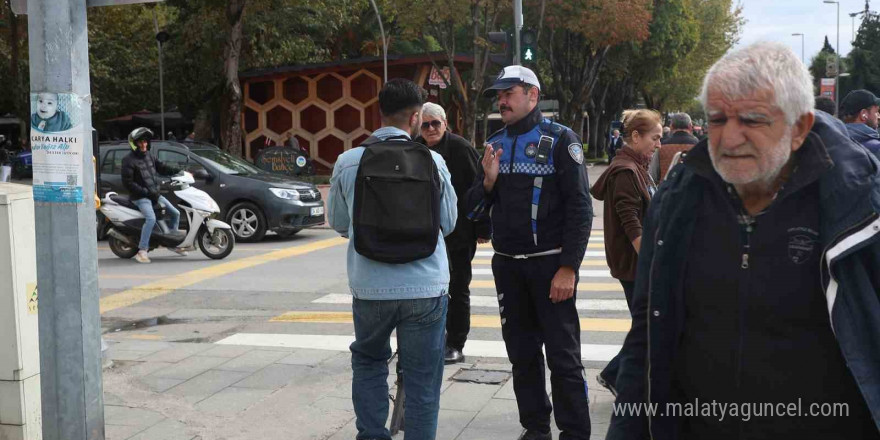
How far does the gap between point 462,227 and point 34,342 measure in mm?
2597

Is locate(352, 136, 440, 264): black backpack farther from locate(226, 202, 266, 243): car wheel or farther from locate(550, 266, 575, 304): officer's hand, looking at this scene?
locate(226, 202, 266, 243): car wheel

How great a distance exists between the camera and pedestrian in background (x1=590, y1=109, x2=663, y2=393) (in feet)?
16.8

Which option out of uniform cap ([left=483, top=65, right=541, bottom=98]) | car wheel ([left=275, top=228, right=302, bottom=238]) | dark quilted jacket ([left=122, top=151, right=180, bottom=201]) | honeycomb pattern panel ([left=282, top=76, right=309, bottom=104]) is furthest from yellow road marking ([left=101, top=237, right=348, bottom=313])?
honeycomb pattern panel ([left=282, top=76, right=309, bottom=104])

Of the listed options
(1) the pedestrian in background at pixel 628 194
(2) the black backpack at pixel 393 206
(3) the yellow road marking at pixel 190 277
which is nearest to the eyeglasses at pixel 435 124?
(1) the pedestrian in background at pixel 628 194

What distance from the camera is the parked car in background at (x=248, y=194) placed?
1478cm

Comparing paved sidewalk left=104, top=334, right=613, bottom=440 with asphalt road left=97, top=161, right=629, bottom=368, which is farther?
asphalt road left=97, top=161, right=629, bottom=368

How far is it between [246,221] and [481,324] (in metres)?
7.45

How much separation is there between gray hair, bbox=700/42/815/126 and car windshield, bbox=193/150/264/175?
13.5 meters

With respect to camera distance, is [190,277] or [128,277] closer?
[190,277]

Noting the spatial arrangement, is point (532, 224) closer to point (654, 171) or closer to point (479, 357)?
point (479, 357)

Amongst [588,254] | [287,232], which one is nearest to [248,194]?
[287,232]

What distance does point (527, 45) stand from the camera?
644 inches

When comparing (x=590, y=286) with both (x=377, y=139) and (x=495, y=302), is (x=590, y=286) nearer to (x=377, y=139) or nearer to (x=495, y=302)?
(x=495, y=302)

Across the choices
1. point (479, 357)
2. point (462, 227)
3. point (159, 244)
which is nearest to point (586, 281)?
point (479, 357)
